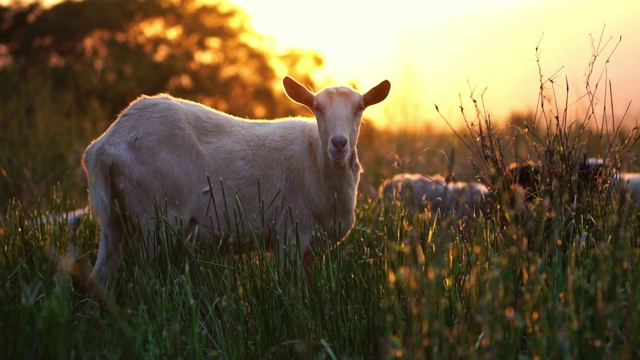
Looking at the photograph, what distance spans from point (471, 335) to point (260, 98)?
13579mm

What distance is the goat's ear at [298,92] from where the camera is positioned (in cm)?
486

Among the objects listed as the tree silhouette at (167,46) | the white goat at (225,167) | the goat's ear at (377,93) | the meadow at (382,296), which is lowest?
the meadow at (382,296)

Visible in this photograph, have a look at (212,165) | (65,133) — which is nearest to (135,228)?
(212,165)

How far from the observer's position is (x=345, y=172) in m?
4.84

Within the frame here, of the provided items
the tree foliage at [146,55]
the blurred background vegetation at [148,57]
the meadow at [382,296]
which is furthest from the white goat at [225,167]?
the tree foliage at [146,55]

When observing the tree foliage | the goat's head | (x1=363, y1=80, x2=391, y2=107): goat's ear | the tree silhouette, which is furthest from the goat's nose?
the tree silhouette

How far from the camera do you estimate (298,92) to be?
4902 mm

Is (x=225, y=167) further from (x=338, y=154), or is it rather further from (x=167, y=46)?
(x=167, y=46)

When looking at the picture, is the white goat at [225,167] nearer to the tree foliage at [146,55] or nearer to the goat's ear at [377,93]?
the goat's ear at [377,93]

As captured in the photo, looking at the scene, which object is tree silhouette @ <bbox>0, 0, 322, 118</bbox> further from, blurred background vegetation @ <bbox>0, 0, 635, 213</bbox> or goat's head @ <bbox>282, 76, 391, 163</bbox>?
goat's head @ <bbox>282, 76, 391, 163</bbox>

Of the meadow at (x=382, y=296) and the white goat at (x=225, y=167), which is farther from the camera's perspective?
the white goat at (x=225, y=167)

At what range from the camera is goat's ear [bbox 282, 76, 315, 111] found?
486cm

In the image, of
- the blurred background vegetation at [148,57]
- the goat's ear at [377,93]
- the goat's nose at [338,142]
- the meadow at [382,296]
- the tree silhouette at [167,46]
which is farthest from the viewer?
the tree silhouette at [167,46]

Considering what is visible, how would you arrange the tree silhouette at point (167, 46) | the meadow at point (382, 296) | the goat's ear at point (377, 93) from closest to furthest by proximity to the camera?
the meadow at point (382, 296) < the goat's ear at point (377, 93) < the tree silhouette at point (167, 46)
